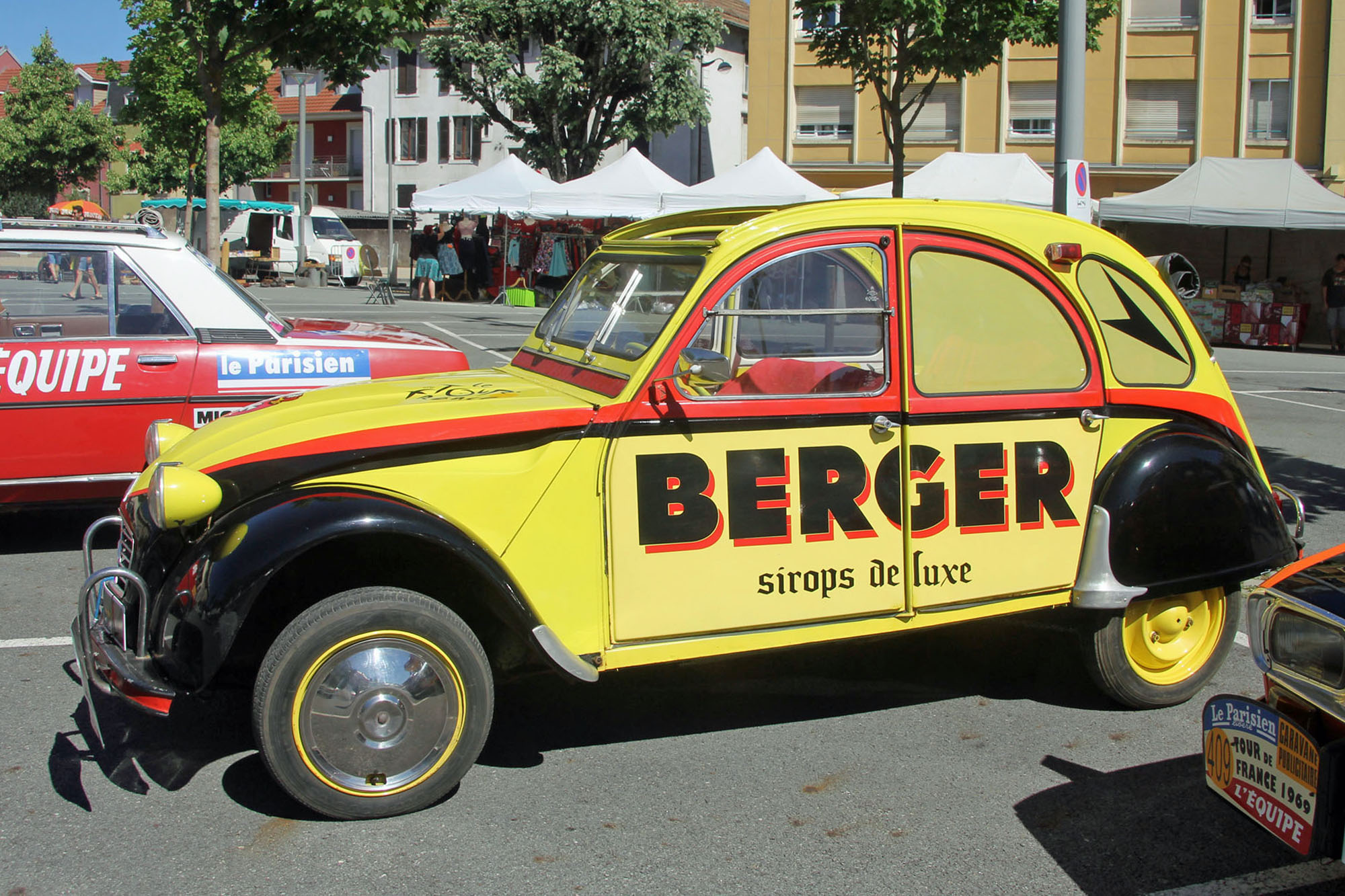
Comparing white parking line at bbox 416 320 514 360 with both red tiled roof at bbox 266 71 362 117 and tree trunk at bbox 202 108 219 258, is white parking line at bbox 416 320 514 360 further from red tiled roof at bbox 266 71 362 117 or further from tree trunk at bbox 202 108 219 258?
red tiled roof at bbox 266 71 362 117

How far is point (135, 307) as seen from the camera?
6484 mm

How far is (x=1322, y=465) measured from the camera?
10.2 metres

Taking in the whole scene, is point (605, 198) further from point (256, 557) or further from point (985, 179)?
point (256, 557)

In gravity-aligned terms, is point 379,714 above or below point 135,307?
below

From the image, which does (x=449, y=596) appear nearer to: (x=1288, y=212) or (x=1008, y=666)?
(x=1008, y=666)

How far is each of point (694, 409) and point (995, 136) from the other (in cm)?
3581

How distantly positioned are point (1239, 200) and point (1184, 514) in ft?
76.7

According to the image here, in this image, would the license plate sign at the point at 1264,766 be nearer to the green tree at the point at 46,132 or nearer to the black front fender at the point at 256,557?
the black front fender at the point at 256,557

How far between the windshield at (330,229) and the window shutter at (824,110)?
14.6 metres

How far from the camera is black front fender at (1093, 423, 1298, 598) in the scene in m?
4.30

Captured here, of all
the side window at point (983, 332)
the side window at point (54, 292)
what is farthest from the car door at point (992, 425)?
the side window at point (54, 292)

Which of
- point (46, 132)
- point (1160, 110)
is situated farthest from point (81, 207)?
point (1160, 110)

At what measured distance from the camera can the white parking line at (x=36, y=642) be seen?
17.3 feet

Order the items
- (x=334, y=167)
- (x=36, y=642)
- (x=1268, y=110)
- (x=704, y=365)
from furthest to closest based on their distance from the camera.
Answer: (x=334, y=167) < (x=1268, y=110) < (x=36, y=642) < (x=704, y=365)
